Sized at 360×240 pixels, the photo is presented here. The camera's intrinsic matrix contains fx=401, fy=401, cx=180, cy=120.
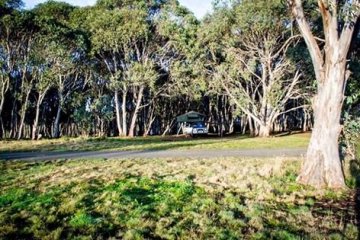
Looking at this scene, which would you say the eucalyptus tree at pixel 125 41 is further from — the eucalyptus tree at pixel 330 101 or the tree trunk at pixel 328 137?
the tree trunk at pixel 328 137

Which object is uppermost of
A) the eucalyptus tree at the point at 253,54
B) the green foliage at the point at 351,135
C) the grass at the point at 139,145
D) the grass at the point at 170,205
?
the eucalyptus tree at the point at 253,54

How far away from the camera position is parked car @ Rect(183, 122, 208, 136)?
52438 millimetres

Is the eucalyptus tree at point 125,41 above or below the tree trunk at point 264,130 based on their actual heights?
above

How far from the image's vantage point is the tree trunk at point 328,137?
11.7 meters

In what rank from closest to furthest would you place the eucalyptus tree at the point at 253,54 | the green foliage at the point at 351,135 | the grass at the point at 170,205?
the grass at the point at 170,205 → the green foliage at the point at 351,135 → the eucalyptus tree at the point at 253,54

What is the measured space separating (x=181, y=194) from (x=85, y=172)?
4948 mm

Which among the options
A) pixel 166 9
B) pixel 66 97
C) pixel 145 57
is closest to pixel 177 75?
pixel 145 57

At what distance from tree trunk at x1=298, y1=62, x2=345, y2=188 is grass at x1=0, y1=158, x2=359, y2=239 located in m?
0.66

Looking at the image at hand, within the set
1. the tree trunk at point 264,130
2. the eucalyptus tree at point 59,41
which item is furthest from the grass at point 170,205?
the eucalyptus tree at point 59,41

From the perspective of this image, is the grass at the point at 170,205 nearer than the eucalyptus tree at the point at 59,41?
Yes

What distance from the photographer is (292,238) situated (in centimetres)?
690

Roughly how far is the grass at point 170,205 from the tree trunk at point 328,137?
66cm

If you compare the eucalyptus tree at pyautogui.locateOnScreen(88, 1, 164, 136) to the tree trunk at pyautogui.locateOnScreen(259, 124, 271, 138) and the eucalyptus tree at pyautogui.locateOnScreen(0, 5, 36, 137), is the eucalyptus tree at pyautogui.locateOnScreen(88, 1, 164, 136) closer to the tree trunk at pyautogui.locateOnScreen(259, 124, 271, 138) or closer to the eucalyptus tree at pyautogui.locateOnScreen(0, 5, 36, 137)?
the eucalyptus tree at pyautogui.locateOnScreen(0, 5, 36, 137)

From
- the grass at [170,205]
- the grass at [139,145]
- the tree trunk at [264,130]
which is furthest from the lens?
the tree trunk at [264,130]
